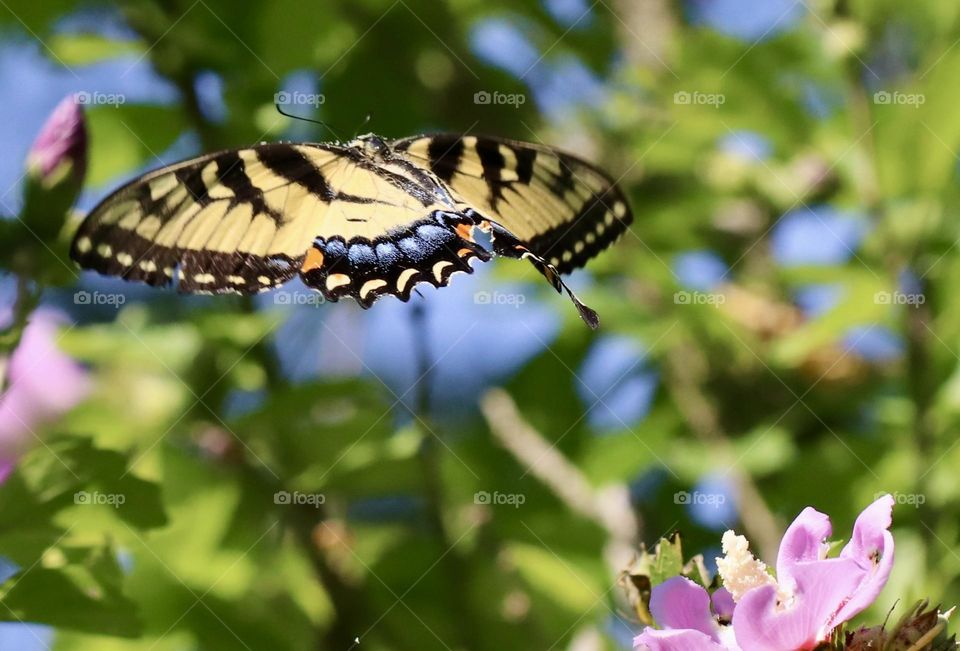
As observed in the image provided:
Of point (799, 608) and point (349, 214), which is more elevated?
point (349, 214)

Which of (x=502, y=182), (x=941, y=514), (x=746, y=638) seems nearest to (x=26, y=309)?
(x=502, y=182)

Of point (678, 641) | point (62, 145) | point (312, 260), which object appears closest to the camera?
point (678, 641)

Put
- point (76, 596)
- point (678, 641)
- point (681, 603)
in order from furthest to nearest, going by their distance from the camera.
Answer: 1. point (76, 596)
2. point (681, 603)
3. point (678, 641)

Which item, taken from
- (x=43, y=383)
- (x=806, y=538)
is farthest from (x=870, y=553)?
(x=43, y=383)

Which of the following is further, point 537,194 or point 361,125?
point 361,125

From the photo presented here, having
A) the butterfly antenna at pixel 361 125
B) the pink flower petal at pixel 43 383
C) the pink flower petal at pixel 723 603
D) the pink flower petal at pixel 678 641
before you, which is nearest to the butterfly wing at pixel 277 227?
the butterfly antenna at pixel 361 125

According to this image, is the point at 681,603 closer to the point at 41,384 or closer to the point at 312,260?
the point at 312,260

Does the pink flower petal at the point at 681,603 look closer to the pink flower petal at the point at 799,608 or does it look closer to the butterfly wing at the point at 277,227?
the pink flower petal at the point at 799,608
